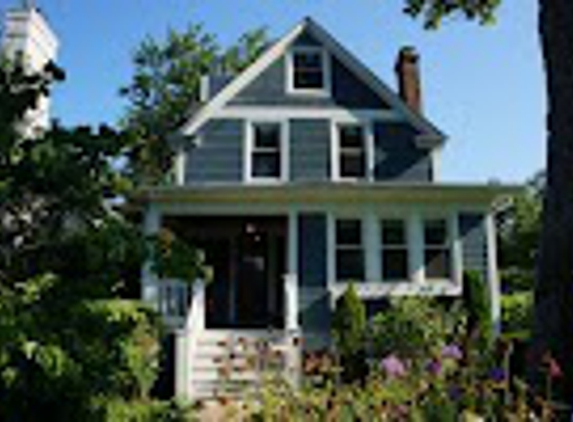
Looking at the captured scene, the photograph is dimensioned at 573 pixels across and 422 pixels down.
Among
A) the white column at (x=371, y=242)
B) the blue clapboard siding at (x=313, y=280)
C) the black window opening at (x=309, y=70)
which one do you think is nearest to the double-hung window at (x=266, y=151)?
the black window opening at (x=309, y=70)

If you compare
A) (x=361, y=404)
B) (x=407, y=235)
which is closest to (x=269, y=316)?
(x=407, y=235)

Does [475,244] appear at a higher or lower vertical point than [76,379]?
higher

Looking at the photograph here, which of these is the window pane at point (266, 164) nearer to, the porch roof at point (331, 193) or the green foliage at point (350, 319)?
the porch roof at point (331, 193)

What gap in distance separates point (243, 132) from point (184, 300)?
4946mm

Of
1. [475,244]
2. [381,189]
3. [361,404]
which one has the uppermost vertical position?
[381,189]

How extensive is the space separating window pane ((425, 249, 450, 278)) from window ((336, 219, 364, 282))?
5.41 feet

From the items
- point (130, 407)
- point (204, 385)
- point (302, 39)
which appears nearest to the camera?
point (130, 407)

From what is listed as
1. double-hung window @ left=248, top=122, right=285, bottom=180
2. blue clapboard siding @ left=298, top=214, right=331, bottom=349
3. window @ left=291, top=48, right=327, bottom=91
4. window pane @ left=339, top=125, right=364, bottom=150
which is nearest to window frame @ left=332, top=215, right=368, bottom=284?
blue clapboard siding @ left=298, top=214, right=331, bottom=349

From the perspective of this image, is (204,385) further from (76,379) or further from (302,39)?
(302,39)

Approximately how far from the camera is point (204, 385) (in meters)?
12.3

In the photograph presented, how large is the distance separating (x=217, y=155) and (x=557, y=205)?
33.3 feet

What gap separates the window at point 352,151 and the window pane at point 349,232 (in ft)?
5.29

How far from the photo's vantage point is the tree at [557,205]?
7.64 meters

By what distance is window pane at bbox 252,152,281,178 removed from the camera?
17016mm
